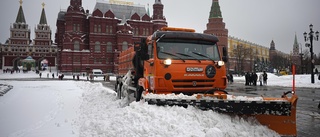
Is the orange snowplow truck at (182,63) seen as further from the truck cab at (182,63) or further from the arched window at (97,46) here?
the arched window at (97,46)

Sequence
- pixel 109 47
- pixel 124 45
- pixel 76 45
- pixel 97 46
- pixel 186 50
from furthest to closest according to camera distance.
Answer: pixel 109 47
pixel 124 45
pixel 97 46
pixel 76 45
pixel 186 50

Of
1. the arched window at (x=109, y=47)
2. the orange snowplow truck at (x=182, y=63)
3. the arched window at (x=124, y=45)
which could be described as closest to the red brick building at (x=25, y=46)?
the arched window at (x=109, y=47)

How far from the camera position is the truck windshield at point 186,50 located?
22.4 ft

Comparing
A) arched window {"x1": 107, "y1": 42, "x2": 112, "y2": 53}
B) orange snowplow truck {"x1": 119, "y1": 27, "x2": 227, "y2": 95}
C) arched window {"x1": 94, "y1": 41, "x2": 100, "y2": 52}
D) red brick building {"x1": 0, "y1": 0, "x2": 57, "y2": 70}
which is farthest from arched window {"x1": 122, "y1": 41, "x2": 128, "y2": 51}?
orange snowplow truck {"x1": 119, "y1": 27, "x2": 227, "y2": 95}

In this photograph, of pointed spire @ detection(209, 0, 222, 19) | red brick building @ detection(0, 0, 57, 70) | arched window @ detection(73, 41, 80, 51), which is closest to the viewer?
arched window @ detection(73, 41, 80, 51)

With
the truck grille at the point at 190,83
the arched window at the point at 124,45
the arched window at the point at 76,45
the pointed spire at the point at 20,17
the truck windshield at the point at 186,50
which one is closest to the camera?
the truck grille at the point at 190,83

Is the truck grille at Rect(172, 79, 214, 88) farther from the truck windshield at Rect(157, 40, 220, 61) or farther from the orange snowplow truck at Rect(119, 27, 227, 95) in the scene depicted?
the truck windshield at Rect(157, 40, 220, 61)

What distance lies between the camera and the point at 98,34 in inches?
2611

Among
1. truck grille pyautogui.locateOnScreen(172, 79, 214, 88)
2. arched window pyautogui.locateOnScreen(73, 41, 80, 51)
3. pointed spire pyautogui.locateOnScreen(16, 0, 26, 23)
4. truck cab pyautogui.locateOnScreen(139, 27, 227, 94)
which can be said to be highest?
pointed spire pyautogui.locateOnScreen(16, 0, 26, 23)

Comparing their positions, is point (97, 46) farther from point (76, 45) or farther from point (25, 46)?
point (25, 46)

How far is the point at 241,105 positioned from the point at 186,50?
249cm

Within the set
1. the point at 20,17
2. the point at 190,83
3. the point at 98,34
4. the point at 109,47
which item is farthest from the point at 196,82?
the point at 20,17

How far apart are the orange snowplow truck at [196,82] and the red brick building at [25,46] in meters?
102

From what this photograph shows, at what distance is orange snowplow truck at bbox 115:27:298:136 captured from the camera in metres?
5.17
